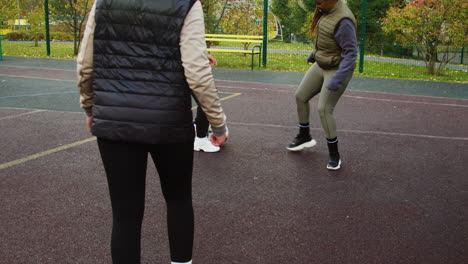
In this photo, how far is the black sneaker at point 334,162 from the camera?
5.91 m

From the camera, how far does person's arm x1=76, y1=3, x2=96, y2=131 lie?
2586 millimetres

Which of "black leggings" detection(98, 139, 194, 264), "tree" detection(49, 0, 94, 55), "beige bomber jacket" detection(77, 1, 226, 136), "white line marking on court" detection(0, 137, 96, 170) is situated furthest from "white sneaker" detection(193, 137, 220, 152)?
"tree" detection(49, 0, 94, 55)

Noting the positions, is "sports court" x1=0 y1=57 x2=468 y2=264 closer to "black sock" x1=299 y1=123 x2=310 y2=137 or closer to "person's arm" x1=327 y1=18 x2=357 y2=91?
"black sock" x1=299 y1=123 x2=310 y2=137

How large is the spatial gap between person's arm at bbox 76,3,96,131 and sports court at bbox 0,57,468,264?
1299 millimetres

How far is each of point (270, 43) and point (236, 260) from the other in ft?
56.6

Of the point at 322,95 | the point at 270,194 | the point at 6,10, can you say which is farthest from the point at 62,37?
the point at 270,194

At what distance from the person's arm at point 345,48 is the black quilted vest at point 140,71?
326cm

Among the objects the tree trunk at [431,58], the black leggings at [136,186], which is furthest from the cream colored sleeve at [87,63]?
the tree trunk at [431,58]

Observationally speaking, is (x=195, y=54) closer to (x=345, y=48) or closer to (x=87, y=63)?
(x=87, y=63)

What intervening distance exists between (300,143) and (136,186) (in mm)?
4175

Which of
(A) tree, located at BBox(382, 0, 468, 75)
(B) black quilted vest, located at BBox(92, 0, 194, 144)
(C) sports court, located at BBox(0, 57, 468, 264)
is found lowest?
(C) sports court, located at BBox(0, 57, 468, 264)

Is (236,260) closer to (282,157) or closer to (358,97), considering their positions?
(282,157)

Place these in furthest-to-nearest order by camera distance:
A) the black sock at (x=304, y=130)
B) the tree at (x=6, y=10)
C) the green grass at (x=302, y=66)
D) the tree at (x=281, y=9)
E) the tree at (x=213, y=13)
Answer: the tree at (x=281, y=9), the tree at (x=6, y=10), the tree at (x=213, y=13), the green grass at (x=302, y=66), the black sock at (x=304, y=130)

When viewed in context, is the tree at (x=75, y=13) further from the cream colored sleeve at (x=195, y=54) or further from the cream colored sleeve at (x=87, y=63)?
the cream colored sleeve at (x=195, y=54)
